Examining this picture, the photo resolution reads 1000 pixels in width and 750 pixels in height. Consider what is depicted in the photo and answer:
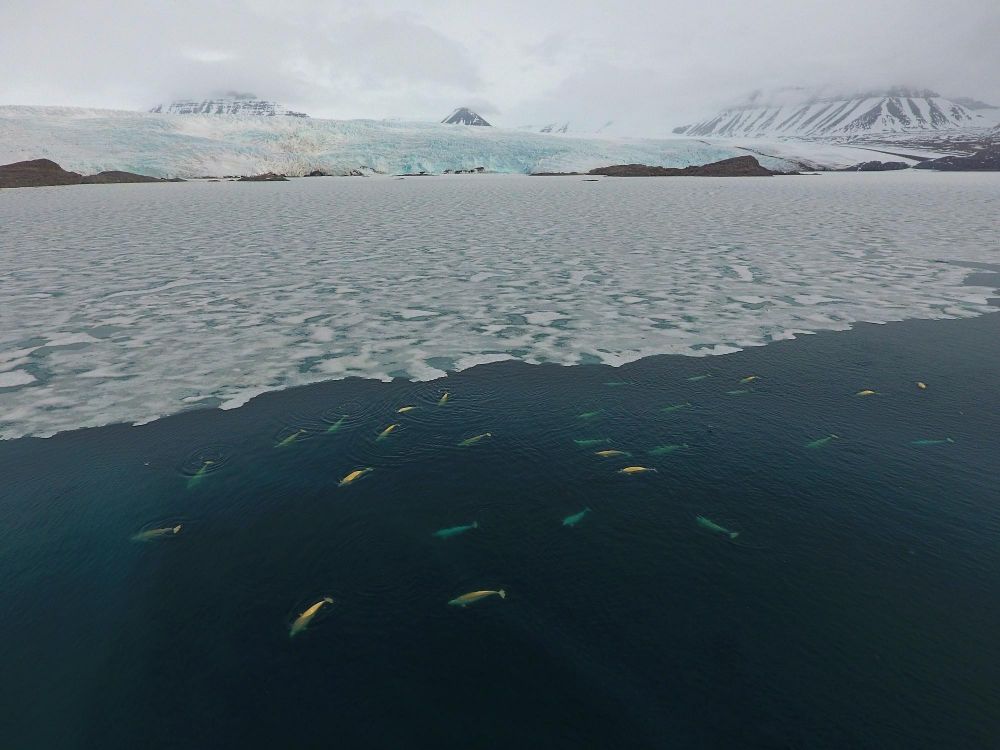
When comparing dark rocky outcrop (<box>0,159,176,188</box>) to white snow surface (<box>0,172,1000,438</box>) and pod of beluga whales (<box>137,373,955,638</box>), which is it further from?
pod of beluga whales (<box>137,373,955,638</box>)

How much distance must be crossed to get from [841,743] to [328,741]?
3.71 metres

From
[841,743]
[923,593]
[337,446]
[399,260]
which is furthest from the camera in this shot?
[399,260]

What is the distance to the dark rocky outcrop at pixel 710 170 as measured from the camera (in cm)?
9181

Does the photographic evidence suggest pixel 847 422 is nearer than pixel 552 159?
Yes

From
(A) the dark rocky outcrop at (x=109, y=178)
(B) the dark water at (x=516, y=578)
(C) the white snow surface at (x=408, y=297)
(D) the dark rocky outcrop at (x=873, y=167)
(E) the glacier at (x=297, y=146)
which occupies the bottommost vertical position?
(B) the dark water at (x=516, y=578)

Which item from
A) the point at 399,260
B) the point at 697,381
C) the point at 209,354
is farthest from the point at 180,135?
the point at 697,381

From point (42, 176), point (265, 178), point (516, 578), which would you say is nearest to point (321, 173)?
point (265, 178)

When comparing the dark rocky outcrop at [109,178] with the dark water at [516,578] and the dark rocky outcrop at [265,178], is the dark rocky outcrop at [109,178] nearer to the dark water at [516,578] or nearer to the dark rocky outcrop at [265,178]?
the dark rocky outcrop at [265,178]

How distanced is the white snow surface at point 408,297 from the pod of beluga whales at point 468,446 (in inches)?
67.7

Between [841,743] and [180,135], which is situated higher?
[180,135]

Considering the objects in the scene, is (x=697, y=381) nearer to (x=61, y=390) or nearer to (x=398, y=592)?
(x=398, y=592)

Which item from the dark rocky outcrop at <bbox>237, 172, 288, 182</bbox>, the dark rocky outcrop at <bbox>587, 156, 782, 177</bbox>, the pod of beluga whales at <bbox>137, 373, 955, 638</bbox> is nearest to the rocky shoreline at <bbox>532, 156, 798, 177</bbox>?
the dark rocky outcrop at <bbox>587, 156, 782, 177</bbox>

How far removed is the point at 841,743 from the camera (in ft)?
12.5

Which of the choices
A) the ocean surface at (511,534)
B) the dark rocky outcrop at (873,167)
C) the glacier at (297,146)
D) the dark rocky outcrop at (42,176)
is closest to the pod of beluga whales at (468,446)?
the ocean surface at (511,534)
